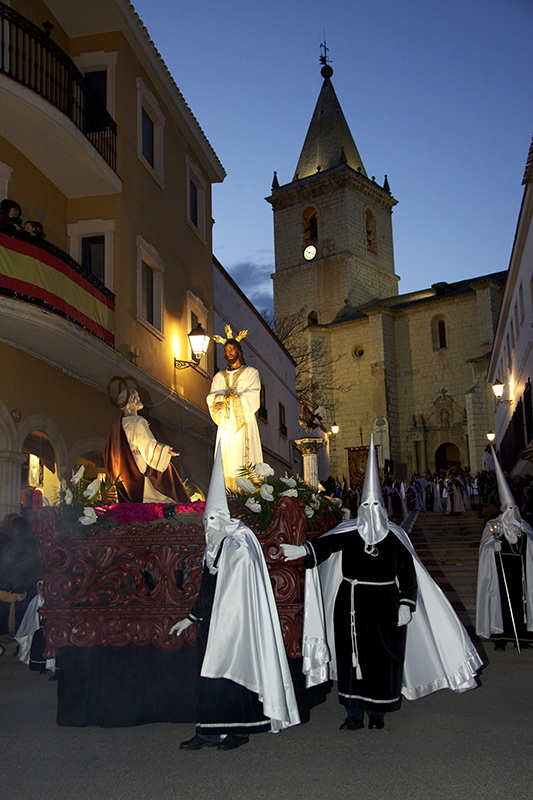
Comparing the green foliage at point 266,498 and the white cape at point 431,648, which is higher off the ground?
the green foliage at point 266,498

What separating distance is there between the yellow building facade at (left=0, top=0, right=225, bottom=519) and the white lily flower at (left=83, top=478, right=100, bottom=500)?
270cm

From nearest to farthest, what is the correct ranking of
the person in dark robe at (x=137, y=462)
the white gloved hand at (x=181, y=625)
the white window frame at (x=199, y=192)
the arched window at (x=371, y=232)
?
the white gloved hand at (x=181, y=625) → the person in dark robe at (x=137, y=462) → the white window frame at (x=199, y=192) → the arched window at (x=371, y=232)

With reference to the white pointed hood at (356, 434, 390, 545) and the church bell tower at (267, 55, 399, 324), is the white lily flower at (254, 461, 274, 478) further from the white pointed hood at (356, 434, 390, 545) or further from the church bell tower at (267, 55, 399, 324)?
the church bell tower at (267, 55, 399, 324)

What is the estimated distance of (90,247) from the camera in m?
13.9

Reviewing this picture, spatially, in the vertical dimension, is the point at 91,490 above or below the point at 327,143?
below

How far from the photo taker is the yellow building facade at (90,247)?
35.3 ft

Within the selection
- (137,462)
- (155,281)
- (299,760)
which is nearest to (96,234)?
(155,281)

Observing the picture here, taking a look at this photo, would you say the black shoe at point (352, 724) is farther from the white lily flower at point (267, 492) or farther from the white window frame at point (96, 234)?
the white window frame at point (96, 234)

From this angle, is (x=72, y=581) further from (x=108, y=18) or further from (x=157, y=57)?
(x=157, y=57)

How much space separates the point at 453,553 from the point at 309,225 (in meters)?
45.1

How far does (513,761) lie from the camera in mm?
4434

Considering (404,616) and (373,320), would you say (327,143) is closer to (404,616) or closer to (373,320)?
(373,320)

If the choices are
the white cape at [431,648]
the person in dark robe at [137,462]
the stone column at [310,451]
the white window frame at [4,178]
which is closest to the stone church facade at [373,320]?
the stone column at [310,451]

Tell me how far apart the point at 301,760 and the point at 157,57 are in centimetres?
1515
